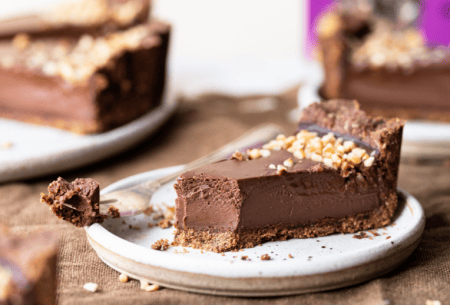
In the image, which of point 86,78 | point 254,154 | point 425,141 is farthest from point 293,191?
→ point 86,78

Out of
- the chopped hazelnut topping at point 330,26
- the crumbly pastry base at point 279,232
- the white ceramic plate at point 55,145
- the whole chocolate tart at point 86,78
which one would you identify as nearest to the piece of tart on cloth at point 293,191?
the crumbly pastry base at point 279,232

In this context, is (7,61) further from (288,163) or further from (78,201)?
(288,163)

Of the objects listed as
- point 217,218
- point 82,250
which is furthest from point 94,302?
point 217,218

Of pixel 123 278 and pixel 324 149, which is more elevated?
pixel 324 149

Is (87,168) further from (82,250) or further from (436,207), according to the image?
(436,207)

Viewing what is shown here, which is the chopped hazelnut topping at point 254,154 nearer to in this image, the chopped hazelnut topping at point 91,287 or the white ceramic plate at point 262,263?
the white ceramic plate at point 262,263

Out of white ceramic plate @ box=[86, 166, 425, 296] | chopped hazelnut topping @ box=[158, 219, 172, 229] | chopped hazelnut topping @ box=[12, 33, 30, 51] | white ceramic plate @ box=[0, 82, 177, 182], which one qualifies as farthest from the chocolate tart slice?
white ceramic plate @ box=[86, 166, 425, 296]

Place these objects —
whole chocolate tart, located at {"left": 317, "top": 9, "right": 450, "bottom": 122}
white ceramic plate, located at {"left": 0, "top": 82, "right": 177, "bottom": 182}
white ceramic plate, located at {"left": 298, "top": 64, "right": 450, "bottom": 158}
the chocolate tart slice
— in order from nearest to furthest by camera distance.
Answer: white ceramic plate, located at {"left": 0, "top": 82, "right": 177, "bottom": 182}
white ceramic plate, located at {"left": 298, "top": 64, "right": 450, "bottom": 158}
whole chocolate tart, located at {"left": 317, "top": 9, "right": 450, "bottom": 122}
the chocolate tart slice

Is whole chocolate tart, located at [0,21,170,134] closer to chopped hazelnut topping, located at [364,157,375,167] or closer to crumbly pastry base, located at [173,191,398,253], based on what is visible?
crumbly pastry base, located at [173,191,398,253]
